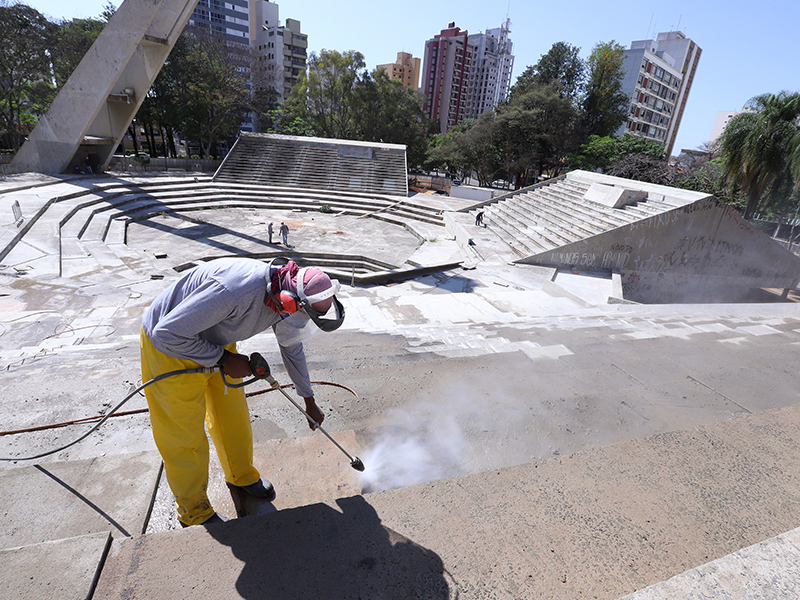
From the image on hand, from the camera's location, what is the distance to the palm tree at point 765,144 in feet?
53.6

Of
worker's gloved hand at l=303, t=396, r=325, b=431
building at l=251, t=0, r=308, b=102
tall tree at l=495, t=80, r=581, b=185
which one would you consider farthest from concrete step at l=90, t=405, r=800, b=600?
building at l=251, t=0, r=308, b=102

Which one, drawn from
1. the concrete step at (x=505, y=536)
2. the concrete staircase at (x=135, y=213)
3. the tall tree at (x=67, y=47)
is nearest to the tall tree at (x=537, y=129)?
the concrete staircase at (x=135, y=213)

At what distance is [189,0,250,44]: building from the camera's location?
Answer: 60062mm

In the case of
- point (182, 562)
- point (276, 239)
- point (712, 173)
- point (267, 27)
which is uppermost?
point (267, 27)

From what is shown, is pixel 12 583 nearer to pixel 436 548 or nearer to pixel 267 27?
pixel 436 548

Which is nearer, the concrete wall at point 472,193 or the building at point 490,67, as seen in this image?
the concrete wall at point 472,193

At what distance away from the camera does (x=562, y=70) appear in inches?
1348

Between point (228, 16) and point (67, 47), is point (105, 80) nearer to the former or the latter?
point (67, 47)

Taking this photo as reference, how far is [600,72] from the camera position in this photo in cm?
3353

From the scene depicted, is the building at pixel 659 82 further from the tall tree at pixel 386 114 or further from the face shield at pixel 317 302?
the face shield at pixel 317 302

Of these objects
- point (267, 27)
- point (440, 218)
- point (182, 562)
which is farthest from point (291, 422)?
point (267, 27)

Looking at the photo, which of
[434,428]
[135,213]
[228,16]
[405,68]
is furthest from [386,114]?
[405,68]

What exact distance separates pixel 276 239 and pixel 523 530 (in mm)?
13393

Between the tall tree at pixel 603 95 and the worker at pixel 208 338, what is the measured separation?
1440 inches
